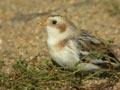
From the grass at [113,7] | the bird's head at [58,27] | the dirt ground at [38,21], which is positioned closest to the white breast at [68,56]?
the bird's head at [58,27]

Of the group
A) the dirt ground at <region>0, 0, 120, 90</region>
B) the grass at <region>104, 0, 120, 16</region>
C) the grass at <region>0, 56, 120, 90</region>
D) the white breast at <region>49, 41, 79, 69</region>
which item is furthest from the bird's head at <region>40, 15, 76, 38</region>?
the grass at <region>104, 0, 120, 16</region>

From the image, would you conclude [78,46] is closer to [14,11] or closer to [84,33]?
[84,33]

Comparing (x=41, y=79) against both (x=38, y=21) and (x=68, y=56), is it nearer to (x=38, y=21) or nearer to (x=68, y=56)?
(x=68, y=56)

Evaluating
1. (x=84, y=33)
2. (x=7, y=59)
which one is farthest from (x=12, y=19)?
(x=84, y=33)

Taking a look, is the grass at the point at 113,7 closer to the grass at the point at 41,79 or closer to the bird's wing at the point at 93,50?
the bird's wing at the point at 93,50

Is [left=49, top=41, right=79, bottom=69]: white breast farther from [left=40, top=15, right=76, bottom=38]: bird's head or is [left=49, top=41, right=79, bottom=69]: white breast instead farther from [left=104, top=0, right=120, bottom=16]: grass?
[left=104, top=0, right=120, bottom=16]: grass

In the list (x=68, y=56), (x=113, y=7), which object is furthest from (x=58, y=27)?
(x=113, y=7)

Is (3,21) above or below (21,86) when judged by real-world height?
above
